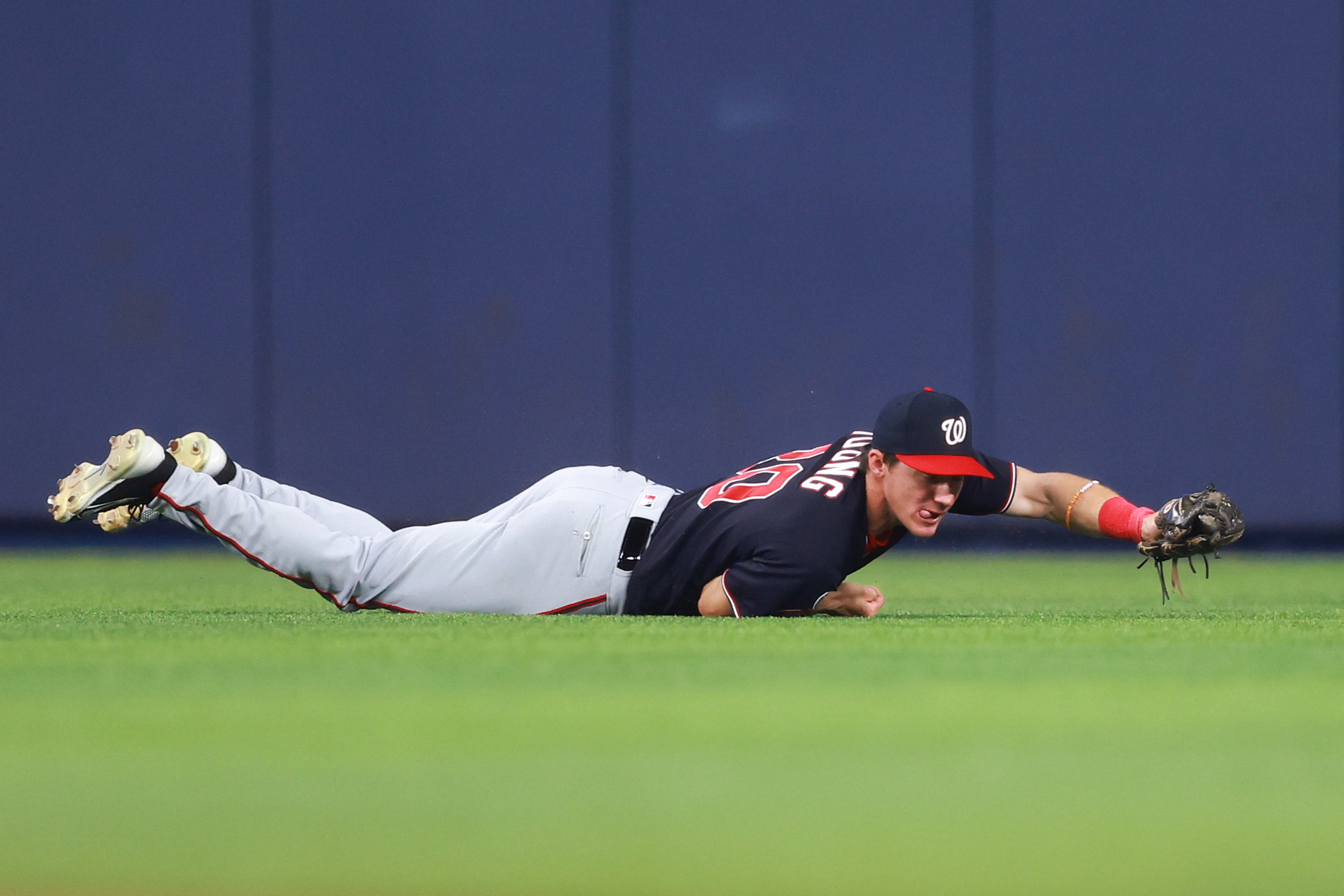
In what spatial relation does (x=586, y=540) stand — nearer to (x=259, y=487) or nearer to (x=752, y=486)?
(x=752, y=486)

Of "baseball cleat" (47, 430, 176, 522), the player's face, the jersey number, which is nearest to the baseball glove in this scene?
the player's face

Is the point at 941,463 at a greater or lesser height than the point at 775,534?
greater

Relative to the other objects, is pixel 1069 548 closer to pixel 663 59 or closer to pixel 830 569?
pixel 663 59

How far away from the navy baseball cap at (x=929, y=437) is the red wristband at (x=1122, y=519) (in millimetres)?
346

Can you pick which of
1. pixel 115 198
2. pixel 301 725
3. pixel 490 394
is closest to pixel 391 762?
pixel 301 725

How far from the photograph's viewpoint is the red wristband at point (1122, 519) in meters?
2.99

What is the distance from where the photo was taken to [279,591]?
4262 millimetres

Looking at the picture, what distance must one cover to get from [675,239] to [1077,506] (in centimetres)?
401

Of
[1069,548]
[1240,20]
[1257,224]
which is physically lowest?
[1069,548]

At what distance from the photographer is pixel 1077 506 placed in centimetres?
310

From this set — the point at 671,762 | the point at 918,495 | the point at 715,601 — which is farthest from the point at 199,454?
the point at 671,762

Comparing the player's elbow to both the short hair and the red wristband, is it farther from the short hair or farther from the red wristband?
the red wristband

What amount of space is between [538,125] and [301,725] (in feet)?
18.3

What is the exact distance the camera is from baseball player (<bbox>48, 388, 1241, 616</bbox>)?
2846 mm
